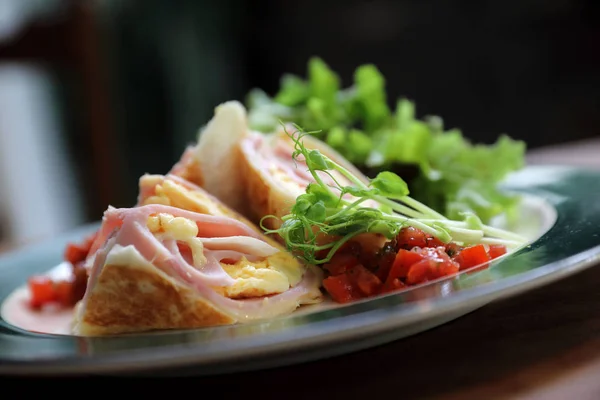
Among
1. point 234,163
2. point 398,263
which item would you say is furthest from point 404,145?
point 398,263

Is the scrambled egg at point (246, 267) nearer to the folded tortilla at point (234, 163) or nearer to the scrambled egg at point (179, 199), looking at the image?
the scrambled egg at point (179, 199)

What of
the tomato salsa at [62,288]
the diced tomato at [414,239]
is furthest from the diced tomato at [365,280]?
the tomato salsa at [62,288]

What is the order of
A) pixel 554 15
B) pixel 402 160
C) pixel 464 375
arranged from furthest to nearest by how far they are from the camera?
pixel 554 15 < pixel 402 160 < pixel 464 375

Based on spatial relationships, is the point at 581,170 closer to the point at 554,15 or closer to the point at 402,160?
the point at 402,160

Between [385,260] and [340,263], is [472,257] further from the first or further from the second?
[340,263]

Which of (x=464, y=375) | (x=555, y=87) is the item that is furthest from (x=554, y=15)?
(x=464, y=375)

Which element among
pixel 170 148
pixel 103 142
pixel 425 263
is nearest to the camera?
pixel 425 263
